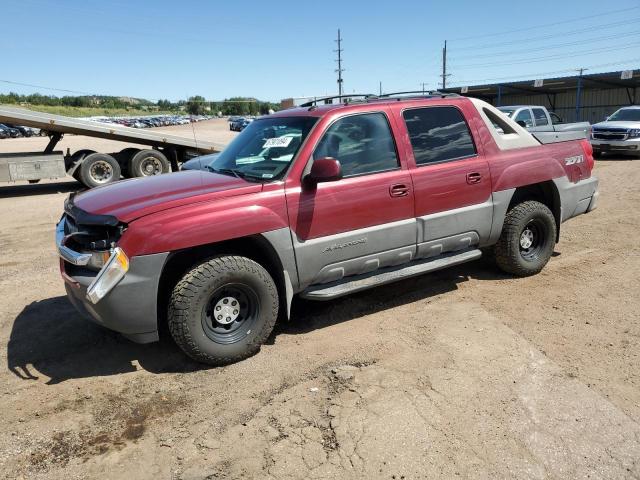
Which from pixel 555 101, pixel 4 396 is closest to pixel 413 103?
pixel 4 396

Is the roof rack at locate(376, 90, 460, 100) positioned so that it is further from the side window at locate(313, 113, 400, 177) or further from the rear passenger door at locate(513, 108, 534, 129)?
the rear passenger door at locate(513, 108, 534, 129)

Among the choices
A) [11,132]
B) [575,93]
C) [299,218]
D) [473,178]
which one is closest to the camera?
[299,218]

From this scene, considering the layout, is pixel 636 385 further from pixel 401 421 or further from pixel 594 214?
pixel 594 214

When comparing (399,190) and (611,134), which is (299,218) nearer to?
(399,190)

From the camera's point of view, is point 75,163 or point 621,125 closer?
point 75,163

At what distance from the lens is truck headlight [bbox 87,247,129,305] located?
3342mm

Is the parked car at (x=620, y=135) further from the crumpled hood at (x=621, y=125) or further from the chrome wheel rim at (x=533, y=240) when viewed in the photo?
the chrome wheel rim at (x=533, y=240)

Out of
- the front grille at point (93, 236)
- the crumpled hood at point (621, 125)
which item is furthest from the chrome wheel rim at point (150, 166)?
the crumpled hood at point (621, 125)

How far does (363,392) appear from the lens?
11.2ft

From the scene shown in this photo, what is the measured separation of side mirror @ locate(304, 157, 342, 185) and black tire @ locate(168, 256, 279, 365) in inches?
32.4

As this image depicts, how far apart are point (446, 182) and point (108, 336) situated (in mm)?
3307

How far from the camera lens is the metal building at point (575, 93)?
101 ft

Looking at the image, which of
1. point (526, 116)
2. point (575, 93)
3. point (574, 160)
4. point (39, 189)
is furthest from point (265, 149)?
point (575, 93)

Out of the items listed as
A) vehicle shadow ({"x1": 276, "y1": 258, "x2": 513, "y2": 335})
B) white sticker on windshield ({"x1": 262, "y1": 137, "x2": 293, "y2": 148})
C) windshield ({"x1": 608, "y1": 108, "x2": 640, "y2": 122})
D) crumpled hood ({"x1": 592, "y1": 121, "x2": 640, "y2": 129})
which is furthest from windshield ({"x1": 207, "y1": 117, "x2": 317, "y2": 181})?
windshield ({"x1": 608, "y1": 108, "x2": 640, "y2": 122})
